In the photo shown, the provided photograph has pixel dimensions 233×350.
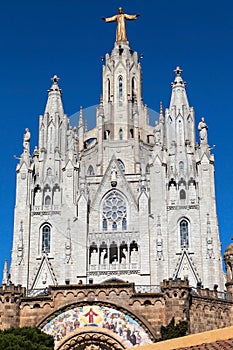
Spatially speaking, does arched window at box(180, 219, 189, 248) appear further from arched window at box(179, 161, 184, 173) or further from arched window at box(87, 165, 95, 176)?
arched window at box(87, 165, 95, 176)

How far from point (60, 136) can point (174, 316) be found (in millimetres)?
31500

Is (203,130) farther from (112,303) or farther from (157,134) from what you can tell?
(112,303)

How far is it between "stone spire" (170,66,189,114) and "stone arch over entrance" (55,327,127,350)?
3189 centimetres

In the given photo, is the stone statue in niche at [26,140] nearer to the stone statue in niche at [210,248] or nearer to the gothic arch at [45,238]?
the gothic arch at [45,238]

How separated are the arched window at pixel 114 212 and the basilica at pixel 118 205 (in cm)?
8

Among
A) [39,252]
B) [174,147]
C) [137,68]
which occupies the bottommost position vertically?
[39,252]

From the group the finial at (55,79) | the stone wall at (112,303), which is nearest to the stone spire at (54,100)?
the finial at (55,79)

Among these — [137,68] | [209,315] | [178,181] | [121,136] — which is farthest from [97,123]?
[209,315]

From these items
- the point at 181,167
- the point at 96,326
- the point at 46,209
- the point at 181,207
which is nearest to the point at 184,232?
the point at 181,207

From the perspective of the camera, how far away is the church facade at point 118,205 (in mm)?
50312

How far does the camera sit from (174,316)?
92.8 ft

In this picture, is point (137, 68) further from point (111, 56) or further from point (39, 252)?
point (39, 252)

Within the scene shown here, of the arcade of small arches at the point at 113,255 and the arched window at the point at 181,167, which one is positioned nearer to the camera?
the arcade of small arches at the point at 113,255

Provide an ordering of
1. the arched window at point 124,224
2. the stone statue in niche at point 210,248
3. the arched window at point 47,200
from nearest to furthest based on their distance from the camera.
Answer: the stone statue in niche at point 210,248 → the arched window at point 124,224 → the arched window at point 47,200
